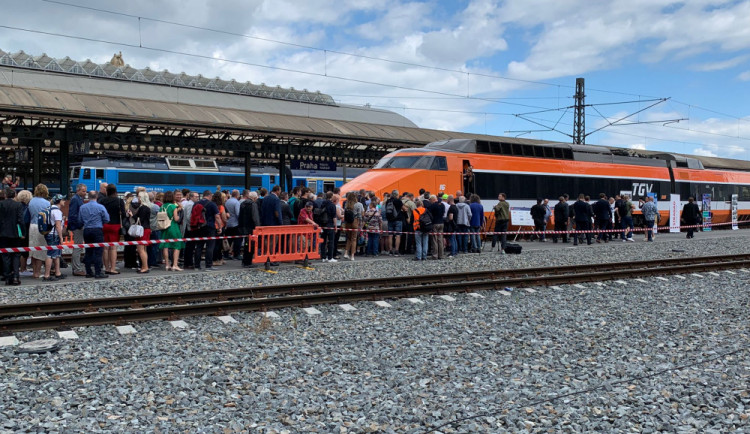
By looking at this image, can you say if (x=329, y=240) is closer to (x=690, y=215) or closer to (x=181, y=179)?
(x=690, y=215)

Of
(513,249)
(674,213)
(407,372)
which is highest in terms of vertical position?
(674,213)

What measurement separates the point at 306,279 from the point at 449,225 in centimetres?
597

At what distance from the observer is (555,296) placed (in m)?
10.9

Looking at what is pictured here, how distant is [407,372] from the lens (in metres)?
6.50

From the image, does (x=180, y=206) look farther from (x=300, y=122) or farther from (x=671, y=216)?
(x=671, y=216)

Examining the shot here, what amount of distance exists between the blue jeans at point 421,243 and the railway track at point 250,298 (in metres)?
3.40

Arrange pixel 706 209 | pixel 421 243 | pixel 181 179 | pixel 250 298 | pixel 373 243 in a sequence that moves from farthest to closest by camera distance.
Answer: pixel 181 179, pixel 706 209, pixel 373 243, pixel 421 243, pixel 250 298

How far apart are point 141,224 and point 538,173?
14576 millimetres

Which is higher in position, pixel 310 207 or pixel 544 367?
pixel 310 207

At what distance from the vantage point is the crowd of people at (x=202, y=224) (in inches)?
477

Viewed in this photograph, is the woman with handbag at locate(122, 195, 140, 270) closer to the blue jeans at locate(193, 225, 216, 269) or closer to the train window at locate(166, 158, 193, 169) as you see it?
the blue jeans at locate(193, 225, 216, 269)

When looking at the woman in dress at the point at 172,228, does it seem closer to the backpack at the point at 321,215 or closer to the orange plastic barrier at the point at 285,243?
the orange plastic barrier at the point at 285,243

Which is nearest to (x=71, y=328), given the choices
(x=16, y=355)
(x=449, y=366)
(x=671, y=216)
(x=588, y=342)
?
(x=16, y=355)

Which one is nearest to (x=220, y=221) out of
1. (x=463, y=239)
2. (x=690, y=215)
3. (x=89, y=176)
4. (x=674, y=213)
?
(x=463, y=239)
